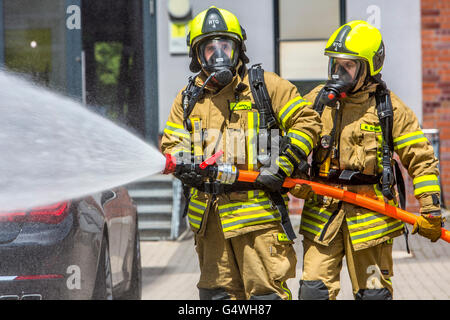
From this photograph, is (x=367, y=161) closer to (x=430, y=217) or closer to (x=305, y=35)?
(x=430, y=217)

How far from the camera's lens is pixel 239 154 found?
4.28 m

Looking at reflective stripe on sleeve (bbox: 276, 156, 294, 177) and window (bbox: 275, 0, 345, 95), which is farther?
window (bbox: 275, 0, 345, 95)

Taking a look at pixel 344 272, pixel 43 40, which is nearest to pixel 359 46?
pixel 344 272

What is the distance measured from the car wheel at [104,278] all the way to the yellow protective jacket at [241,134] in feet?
2.45

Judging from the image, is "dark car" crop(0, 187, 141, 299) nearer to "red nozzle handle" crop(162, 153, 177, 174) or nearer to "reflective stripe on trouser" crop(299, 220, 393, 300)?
"red nozzle handle" crop(162, 153, 177, 174)

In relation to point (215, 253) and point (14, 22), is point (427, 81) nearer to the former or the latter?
point (14, 22)

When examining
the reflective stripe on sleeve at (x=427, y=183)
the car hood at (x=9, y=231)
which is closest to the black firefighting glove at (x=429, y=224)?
the reflective stripe on sleeve at (x=427, y=183)

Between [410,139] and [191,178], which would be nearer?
[191,178]

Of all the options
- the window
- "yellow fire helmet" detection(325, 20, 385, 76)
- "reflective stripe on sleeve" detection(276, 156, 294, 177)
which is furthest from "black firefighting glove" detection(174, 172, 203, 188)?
the window

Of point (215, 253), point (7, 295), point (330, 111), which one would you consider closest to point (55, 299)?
point (7, 295)

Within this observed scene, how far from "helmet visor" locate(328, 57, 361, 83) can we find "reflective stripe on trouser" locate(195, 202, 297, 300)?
93 centimetres

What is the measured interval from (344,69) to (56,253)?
76.0 inches

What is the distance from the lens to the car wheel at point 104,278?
463cm

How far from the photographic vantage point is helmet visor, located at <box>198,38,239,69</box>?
14.0ft
